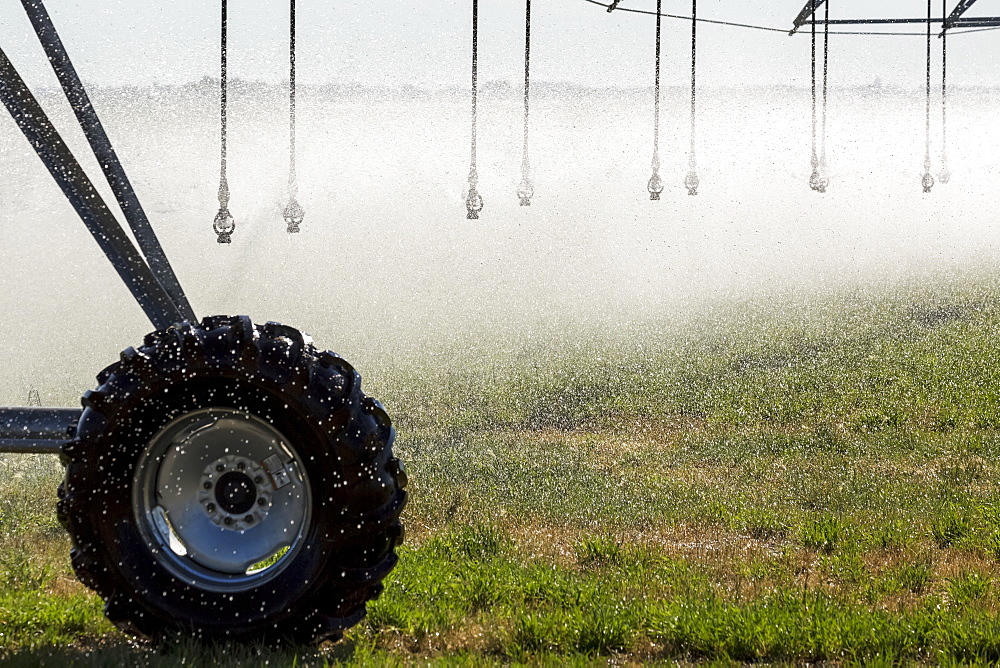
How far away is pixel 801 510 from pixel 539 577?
10.5 ft

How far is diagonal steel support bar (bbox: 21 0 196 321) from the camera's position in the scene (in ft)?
16.0

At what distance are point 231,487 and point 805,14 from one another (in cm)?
1175

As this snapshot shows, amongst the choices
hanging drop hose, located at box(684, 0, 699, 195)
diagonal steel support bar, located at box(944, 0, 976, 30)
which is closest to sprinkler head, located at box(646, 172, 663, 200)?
hanging drop hose, located at box(684, 0, 699, 195)

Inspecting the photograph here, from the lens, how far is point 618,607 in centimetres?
512

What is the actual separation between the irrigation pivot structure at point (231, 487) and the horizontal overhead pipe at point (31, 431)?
0.05 m

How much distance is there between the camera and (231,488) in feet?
13.6

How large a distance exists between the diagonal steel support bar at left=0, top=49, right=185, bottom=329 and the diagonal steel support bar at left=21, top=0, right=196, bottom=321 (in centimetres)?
18

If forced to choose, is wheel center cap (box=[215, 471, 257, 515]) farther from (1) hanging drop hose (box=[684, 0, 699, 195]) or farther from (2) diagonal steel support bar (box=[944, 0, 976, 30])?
(2) diagonal steel support bar (box=[944, 0, 976, 30])

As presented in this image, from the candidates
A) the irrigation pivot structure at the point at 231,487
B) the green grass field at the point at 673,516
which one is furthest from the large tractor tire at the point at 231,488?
the green grass field at the point at 673,516

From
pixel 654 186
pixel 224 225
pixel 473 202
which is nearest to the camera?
pixel 224 225

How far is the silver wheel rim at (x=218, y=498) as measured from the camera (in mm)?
4070

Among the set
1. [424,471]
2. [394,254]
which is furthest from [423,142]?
[424,471]

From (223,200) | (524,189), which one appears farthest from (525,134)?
(223,200)

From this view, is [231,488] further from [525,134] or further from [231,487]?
[525,134]
